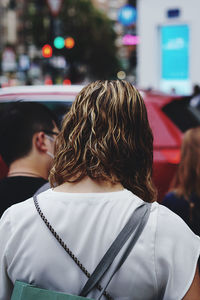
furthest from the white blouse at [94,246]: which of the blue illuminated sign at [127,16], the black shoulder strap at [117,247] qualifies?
the blue illuminated sign at [127,16]

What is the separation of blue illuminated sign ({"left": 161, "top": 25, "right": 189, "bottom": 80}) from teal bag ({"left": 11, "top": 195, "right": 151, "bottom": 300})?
18459mm

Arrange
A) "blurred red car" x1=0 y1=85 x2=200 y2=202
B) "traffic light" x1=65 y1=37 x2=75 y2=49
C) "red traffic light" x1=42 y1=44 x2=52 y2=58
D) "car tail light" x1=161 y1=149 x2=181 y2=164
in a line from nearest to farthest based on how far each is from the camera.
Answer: "blurred red car" x1=0 y1=85 x2=200 y2=202 < "car tail light" x1=161 y1=149 x2=181 y2=164 < "traffic light" x1=65 y1=37 x2=75 y2=49 < "red traffic light" x1=42 y1=44 x2=52 y2=58

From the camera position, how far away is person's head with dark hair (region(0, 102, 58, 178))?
2938 mm

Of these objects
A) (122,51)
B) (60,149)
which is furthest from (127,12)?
(122,51)

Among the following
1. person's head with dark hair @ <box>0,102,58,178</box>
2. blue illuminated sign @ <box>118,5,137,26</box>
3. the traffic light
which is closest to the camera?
person's head with dark hair @ <box>0,102,58,178</box>

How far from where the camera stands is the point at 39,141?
3010 millimetres

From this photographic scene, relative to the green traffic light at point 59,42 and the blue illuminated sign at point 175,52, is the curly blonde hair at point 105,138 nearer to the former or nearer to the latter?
the green traffic light at point 59,42

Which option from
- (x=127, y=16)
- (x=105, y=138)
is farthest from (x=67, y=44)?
(x=105, y=138)

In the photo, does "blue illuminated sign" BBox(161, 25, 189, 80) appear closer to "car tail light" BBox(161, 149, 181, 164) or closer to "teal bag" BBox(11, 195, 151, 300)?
"car tail light" BBox(161, 149, 181, 164)

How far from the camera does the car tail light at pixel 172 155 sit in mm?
5219

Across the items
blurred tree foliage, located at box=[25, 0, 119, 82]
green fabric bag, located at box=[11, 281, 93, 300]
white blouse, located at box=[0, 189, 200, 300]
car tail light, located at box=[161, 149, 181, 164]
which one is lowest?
blurred tree foliage, located at box=[25, 0, 119, 82]

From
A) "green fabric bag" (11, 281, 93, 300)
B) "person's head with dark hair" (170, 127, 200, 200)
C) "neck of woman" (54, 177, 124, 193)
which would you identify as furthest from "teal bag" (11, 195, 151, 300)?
"person's head with dark hair" (170, 127, 200, 200)

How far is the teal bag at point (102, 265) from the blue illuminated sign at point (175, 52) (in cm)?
1846

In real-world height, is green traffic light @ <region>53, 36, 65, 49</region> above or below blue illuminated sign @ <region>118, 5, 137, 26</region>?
below
